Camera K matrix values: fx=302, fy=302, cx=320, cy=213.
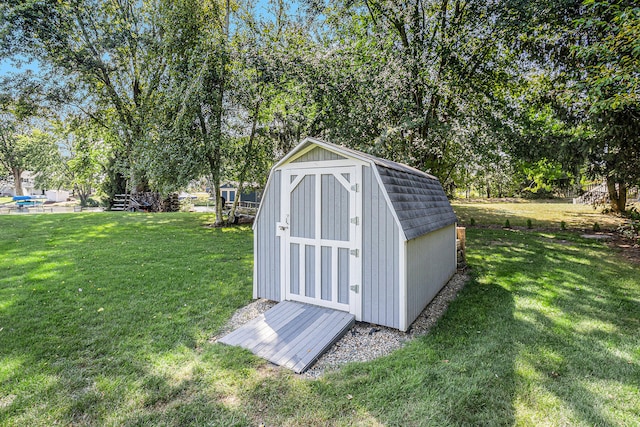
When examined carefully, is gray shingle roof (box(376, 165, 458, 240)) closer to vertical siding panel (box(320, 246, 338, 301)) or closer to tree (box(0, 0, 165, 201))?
vertical siding panel (box(320, 246, 338, 301))

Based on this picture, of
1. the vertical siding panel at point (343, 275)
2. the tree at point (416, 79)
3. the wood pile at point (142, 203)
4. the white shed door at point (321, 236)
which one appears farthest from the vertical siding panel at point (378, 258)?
the wood pile at point (142, 203)

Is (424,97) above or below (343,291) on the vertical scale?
above

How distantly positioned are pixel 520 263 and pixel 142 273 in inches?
320

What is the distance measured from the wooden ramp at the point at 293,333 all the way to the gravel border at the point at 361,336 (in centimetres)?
9

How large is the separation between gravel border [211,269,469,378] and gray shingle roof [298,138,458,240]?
3.92 ft

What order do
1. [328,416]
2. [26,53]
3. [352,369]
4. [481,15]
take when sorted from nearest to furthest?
[328,416] → [352,369] → [481,15] → [26,53]

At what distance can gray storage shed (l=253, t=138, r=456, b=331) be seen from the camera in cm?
375

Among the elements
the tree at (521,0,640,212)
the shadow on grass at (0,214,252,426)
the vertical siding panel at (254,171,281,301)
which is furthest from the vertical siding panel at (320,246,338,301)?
the tree at (521,0,640,212)

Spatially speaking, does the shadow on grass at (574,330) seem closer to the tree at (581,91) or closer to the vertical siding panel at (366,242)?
the vertical siding panel at (366,242)

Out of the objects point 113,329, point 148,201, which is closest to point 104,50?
point 148,201

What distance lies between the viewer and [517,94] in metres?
11.0

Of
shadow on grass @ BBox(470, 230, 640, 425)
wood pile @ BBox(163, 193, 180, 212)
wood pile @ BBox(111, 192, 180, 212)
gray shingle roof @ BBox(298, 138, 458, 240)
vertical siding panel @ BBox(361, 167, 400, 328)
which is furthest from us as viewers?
wood pile @ BBox(163, 193, 180, 212)

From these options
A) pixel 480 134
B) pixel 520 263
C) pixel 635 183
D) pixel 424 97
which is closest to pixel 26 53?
pixel 424 97

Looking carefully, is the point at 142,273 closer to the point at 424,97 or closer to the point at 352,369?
the point at 352,369
